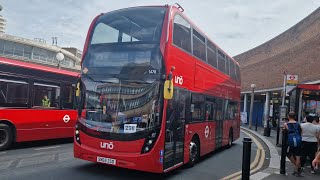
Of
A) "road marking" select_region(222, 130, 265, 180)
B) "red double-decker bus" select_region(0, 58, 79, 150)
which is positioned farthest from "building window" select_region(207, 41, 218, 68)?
"red double-decker bus" select_region(0, 58, 79, 150)

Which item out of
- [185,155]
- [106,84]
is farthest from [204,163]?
[106,84]

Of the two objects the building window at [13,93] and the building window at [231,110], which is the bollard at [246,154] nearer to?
the building window at [231,110]

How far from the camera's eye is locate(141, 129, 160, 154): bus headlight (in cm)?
675

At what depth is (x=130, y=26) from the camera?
7.65m

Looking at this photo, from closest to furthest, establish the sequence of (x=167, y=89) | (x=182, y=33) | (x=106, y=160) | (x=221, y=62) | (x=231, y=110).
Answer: (x=167, y=89) < (x=106, y=160) < (x=182, y=33) < (x=221, y=62) < (x=231, y=110)

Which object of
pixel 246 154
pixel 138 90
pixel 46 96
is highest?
pixel 138 90

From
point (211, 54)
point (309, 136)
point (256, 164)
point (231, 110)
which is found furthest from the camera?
point (231, 110)

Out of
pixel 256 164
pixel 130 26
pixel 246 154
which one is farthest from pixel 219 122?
pixel 130 26

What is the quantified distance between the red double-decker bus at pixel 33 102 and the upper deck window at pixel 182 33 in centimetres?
543

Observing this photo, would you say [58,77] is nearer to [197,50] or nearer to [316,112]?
[197,50]

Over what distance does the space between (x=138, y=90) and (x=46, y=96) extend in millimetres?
5391

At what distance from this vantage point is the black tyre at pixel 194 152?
29.3 feet

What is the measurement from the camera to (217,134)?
11.8 metres

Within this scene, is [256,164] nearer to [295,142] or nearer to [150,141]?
[295,142]
